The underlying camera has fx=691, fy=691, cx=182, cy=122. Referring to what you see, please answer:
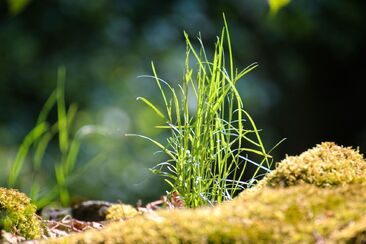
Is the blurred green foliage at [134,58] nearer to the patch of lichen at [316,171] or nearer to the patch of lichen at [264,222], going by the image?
the patch of lichen at [316,171]

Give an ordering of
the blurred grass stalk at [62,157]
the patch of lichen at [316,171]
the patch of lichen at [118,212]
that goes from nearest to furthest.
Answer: the patch of lichen at [316,171], the blurred grass stalk at [62,157], the patch of lichen at [118,212]

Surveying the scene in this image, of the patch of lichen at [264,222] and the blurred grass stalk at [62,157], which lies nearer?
the patch of lichen at [264,222]

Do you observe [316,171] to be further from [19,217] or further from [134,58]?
[134,58]

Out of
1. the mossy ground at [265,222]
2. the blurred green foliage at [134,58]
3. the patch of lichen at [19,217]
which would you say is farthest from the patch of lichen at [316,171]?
the blurred green foliage at [134,58]

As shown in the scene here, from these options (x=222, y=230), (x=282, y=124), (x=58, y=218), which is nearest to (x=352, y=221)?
(x=222, y=230)

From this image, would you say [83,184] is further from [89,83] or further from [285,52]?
[285,52]

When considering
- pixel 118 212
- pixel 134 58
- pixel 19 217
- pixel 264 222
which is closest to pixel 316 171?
pixel 264 222
